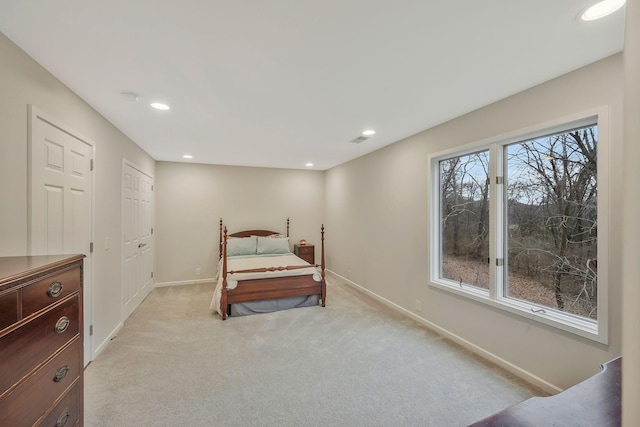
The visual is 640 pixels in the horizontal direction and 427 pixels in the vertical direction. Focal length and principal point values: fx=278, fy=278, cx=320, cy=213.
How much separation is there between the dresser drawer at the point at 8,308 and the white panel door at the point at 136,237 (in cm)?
260

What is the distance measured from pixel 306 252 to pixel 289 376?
3.44 meters

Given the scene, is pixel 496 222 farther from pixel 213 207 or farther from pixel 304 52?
pixel 213 207

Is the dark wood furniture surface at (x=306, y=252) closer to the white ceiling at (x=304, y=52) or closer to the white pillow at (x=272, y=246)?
the white pillow at (x=272, y=246)

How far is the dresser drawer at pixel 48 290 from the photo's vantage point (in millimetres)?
1091

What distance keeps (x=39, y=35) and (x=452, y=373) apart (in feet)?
12.1

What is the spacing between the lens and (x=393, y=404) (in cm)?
201

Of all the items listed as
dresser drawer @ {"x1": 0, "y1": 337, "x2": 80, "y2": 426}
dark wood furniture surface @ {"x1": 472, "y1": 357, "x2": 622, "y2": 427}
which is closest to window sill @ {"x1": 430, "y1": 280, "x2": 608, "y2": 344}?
dark wood furniture surface @ {"x1": 472, "y1": 357, "x2": 622, "y2": 427}

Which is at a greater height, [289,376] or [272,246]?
[272,246]

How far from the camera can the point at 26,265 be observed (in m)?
1.20

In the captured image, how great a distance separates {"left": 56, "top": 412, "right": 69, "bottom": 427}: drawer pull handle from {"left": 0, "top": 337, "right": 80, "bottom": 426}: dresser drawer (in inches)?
4.1

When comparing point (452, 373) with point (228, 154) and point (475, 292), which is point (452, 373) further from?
point (228, 154)

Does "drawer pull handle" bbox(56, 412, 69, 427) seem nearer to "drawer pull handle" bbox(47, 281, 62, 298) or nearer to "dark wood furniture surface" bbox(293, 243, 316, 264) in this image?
"drawer pull handle" bbox(47, 281, 62, 298)

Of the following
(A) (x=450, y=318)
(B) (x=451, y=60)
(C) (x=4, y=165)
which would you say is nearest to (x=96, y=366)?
(C) (x=4, y=165)

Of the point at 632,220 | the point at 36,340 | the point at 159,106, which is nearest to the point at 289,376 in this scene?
the point at 36,340
